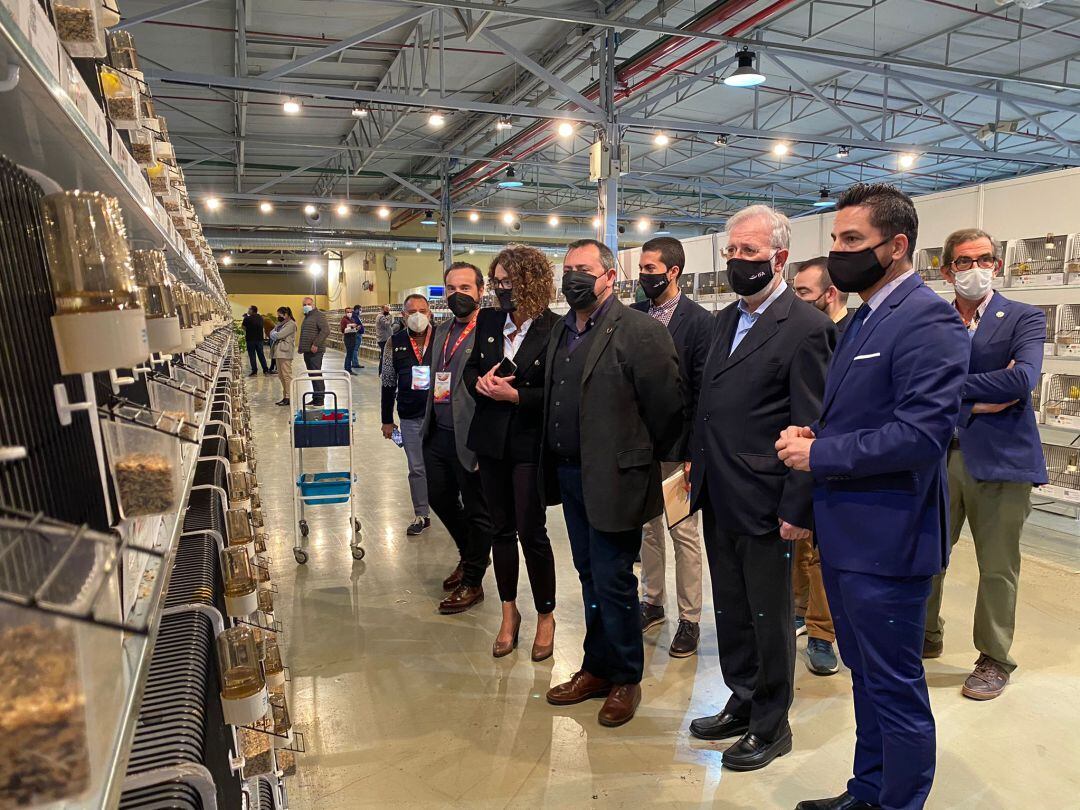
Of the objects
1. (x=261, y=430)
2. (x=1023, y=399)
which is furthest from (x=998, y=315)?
(x=261, y=430)

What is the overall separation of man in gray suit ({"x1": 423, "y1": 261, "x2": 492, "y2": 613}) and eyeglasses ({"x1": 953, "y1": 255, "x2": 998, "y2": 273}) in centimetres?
220

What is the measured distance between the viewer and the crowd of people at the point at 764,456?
1962mm

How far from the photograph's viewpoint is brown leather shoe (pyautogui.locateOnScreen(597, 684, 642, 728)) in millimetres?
2764

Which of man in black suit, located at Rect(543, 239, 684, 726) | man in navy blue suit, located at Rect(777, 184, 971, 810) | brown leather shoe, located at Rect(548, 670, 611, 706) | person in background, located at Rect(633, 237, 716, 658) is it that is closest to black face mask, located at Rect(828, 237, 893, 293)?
man in navy blue suit, located at Rect(777, 184, 971, 810)

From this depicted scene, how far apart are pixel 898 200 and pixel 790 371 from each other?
23.6 inches

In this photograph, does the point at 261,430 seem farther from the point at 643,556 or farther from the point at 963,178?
the point at 963,178

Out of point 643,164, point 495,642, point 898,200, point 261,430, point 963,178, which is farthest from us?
point 963,178

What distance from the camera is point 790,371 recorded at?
2342mm

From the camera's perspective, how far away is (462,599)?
392 centimetres

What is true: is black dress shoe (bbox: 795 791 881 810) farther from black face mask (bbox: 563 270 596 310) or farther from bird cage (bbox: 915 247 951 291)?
bird cage (bbox: 915 247 951 291)

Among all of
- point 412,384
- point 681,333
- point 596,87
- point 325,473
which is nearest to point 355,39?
point 596,87

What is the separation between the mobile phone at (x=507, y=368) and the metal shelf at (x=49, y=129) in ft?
5.91

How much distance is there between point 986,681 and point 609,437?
1913mm

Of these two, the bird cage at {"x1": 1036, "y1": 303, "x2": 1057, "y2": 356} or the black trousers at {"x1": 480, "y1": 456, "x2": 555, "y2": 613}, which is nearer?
the black trousers at {"x1": 480, "y1": 456, "x2": 555, "y2": 613}
